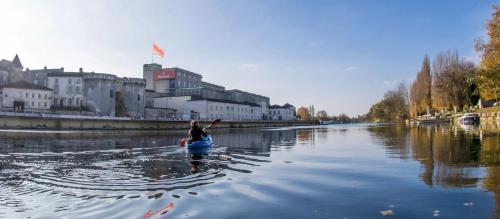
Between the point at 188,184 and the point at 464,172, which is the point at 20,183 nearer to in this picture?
the point at 188,184

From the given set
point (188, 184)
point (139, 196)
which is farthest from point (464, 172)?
point (139, 196)

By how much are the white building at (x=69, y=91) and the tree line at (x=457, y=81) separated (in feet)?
228

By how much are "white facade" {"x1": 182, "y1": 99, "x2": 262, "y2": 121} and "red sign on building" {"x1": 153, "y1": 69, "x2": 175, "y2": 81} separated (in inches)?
635

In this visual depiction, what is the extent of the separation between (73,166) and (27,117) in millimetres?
53169

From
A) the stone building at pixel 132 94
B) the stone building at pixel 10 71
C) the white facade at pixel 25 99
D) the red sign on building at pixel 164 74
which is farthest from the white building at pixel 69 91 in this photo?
the red sign on building at pixel 164 74

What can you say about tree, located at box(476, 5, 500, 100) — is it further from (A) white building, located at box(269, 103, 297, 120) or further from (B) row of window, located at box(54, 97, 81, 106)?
(A) white building, located at box(269, 103, 297, 120)

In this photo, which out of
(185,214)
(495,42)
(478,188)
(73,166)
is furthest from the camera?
(495,42)

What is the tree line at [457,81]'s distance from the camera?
35406mm

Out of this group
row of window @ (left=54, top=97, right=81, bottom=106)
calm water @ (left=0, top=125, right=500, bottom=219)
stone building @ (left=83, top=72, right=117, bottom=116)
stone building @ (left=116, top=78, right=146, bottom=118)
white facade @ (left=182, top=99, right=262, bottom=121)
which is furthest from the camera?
white facade @ (left=182, top=99, right=262, bottom=121)

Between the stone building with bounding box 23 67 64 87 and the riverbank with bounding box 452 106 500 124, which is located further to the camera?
the stone building with bounding box 23 67 64 87

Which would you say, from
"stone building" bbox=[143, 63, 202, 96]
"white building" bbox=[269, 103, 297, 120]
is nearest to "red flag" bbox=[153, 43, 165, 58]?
"stone building" bbox=[143, 63, 202, 96]

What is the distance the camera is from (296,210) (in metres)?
7.31

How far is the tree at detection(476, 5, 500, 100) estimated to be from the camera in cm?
3497

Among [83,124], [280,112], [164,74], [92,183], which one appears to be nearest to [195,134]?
[92,183]
